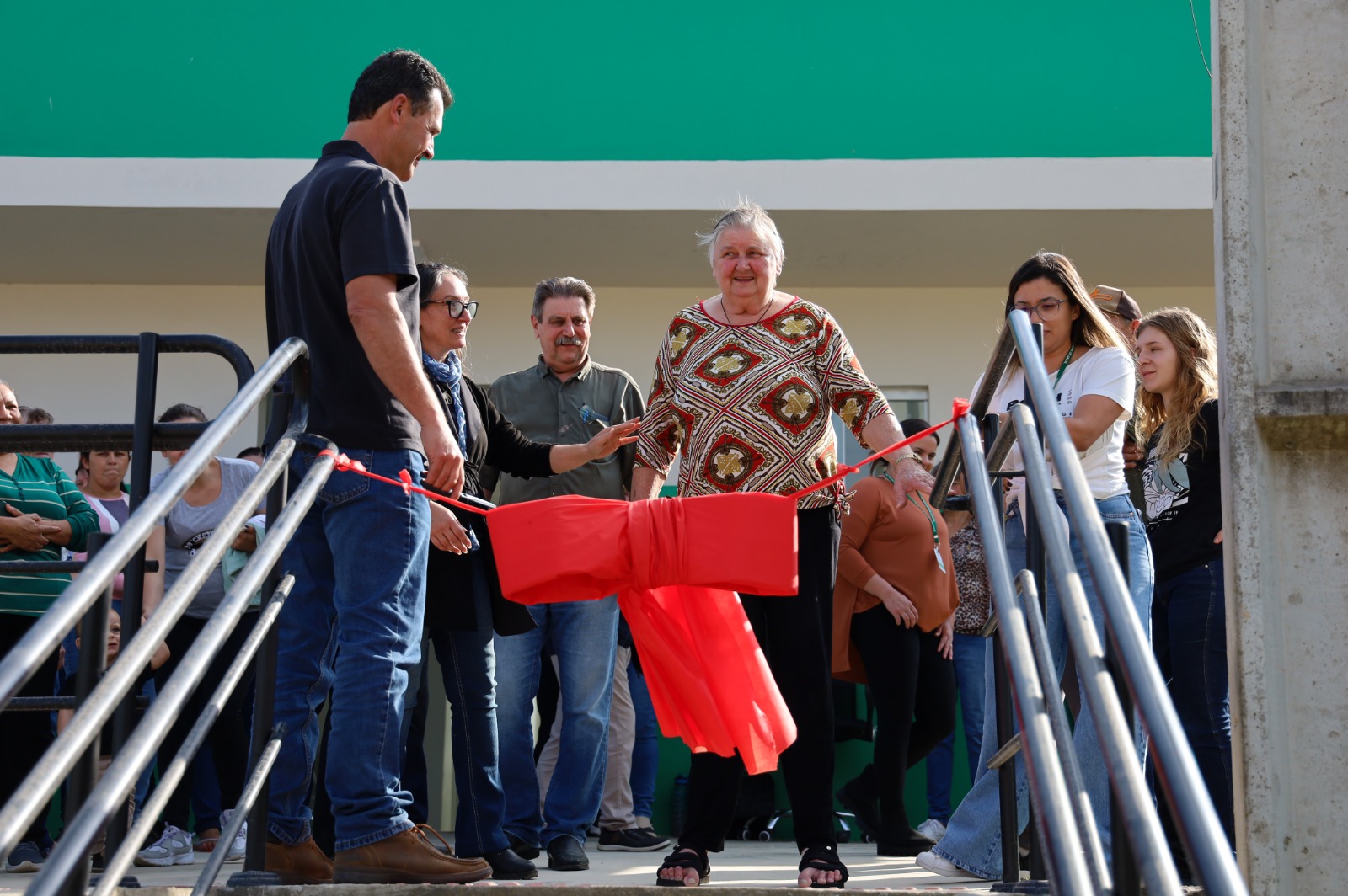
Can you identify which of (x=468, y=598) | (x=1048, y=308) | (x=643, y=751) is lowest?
(x=643, y=751)

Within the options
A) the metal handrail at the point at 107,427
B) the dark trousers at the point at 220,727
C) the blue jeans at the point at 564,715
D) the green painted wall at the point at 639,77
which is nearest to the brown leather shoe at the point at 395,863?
the metal handrail at the point at 107,427

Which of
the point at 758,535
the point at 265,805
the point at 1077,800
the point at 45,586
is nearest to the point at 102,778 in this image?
the point at 265,805

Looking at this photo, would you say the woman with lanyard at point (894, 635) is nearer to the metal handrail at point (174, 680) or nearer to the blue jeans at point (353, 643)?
the blue jeans at point (353, 643)

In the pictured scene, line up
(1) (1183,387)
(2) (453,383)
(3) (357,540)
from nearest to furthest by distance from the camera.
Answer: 1. (3) (357,540)
2. (2) (453,383)
3. (1) (1183,387)

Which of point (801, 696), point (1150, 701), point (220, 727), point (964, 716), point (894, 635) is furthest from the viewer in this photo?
point (964, 716)

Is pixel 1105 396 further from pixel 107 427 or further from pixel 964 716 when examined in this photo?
pixel 964 716

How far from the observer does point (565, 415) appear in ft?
17.0

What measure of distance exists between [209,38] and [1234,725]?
7.33 meters

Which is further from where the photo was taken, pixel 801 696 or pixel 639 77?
pixel 639 77

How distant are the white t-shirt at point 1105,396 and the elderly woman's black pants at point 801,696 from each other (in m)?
0.65

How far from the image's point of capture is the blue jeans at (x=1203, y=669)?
3.92 metres

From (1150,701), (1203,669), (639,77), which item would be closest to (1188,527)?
(1203,669)

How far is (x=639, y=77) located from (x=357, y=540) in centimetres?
599

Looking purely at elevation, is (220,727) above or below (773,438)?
below
